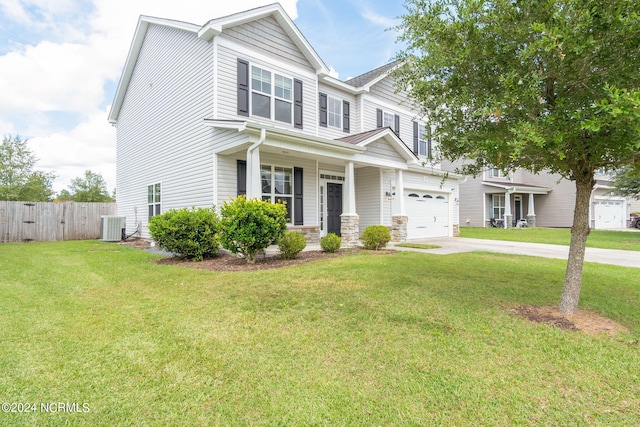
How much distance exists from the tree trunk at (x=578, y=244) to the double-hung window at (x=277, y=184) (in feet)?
24.1

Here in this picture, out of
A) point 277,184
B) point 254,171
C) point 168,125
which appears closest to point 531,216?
point 277,184

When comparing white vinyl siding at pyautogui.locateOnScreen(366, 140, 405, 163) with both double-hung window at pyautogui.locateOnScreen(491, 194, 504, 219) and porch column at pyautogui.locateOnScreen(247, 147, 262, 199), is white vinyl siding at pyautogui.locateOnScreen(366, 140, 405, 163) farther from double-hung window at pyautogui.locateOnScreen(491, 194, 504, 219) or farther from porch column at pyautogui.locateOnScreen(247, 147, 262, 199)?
double-hung window at pyautogui.locateOnScreen(491, 194, 504, 219)

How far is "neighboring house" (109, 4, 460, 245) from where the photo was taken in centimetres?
909

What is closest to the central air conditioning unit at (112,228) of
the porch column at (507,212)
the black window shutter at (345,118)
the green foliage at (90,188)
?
the black window shutter at (345,118)

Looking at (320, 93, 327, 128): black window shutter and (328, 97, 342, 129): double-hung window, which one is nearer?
(320, 93, 327, 128): black window shutter

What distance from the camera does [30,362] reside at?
2.73 m

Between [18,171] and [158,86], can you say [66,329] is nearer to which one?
[158,86]

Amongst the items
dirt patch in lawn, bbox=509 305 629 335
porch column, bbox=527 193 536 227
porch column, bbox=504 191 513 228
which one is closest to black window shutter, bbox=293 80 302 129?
dirt patch in lawn, bbox=509 305 629 335

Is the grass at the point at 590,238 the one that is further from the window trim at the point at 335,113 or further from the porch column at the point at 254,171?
the porch column at the point at 254,171

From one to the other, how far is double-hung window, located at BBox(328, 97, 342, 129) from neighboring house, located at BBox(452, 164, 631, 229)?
14557 mm

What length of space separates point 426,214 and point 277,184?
25.2ft

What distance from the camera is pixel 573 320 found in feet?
12.4

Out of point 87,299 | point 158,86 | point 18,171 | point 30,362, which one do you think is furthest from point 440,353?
point 18,171

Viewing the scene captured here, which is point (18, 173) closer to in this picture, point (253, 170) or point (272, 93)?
point (272, 93)
